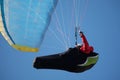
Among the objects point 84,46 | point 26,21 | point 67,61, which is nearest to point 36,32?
point 26,21

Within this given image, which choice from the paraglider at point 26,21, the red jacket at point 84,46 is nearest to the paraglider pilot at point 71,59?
the red jacket at point 84,46

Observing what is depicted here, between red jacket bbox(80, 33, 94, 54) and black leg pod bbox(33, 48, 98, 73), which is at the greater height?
red jacket bbox(80, 33, 94, 54)

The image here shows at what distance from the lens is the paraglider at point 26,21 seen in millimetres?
6113

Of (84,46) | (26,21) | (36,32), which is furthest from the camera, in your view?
(36,32)

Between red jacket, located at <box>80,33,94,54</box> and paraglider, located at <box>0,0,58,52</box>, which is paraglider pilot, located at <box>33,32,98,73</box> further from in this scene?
paraglider, located at <box>0,0,58,52</box>

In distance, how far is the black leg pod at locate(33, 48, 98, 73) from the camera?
208 inches

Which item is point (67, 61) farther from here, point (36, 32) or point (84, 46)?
point (36, 32)

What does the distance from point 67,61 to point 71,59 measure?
0.08 metres

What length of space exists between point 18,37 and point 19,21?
1.27 ft

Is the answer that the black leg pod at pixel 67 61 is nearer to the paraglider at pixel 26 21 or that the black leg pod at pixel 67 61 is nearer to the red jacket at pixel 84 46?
the red jacket at pixel 84 46

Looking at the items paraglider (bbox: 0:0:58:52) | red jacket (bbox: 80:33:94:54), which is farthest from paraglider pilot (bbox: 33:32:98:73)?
paraglider (bbox: 0:0:58:52)

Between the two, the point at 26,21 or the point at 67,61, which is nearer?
the point at 67,61

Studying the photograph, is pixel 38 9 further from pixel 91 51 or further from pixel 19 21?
pixel 91 51

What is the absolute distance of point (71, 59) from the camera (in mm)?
5309
